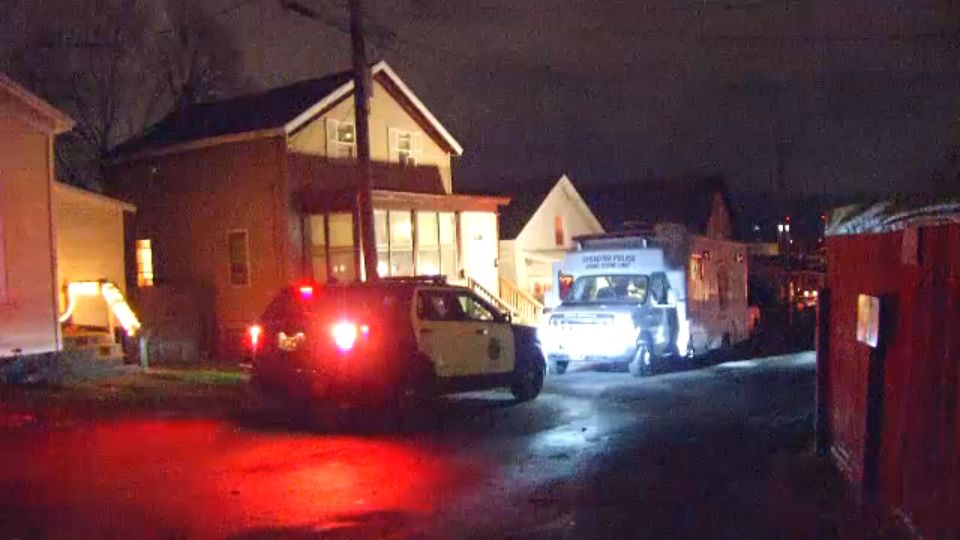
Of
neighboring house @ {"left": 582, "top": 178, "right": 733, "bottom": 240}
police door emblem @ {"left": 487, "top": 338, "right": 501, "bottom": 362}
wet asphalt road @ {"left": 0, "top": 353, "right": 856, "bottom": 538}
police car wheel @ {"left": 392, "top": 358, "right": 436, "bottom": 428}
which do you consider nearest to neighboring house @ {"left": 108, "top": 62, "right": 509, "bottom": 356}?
police door emblem @ {"left": 487, "top": 338, "right": 501, "bottom": 362}

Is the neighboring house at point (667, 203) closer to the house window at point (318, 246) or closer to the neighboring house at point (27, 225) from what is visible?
the house window at point (318, 246)

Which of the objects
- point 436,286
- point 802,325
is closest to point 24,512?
point 436,286

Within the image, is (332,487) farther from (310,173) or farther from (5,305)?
(310,173)

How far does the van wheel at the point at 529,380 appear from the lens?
55.1 ft

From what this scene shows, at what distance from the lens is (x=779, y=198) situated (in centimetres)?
4697

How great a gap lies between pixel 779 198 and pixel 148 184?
1074 inches

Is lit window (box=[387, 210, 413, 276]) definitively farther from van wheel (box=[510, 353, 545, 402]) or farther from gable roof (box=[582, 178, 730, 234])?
gable roof (box=[582, 178, 730, 234])

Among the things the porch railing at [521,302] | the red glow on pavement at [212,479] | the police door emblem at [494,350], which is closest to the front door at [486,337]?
the police door emblem at [494,350]

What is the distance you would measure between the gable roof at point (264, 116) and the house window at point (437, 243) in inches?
108

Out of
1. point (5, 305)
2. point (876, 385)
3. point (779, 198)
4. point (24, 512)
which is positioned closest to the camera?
point (876, 385)

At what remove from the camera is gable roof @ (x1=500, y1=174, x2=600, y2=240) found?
37.5m

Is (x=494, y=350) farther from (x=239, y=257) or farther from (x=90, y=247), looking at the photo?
(x=239, y=257)

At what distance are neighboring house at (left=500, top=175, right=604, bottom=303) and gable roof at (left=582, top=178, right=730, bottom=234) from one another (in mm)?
11113

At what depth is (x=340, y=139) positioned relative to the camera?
28062mm
